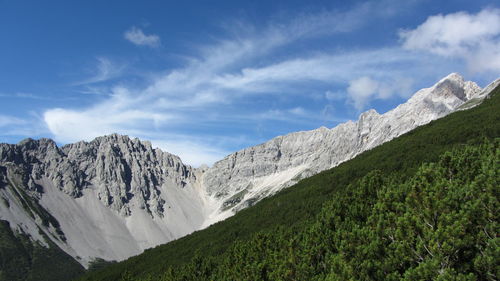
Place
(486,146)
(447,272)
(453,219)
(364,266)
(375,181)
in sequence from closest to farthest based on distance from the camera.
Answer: (447,272)
(453,219)
(364,266)
(486,146)
(375,181)

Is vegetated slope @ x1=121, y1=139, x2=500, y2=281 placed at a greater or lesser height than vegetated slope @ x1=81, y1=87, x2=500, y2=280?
lesser

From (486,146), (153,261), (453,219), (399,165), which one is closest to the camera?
(453,219)

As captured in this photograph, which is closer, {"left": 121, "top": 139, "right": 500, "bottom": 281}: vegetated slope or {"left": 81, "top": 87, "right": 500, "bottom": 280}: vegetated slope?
{"left": 121, "top": 139, "right": 500, "bottom": 281}: vegetated slope

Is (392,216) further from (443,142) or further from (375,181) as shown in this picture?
(443,142)

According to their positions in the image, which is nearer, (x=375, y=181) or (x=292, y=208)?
(x=375, y=181)

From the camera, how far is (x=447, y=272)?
23766 mm

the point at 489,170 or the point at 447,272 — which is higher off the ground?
the point at 489,170

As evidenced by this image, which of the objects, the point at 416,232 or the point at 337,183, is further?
the point at 337,183

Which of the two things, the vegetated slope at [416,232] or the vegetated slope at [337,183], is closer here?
the vegetated slope at [416,232]

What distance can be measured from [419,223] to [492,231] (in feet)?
15.4

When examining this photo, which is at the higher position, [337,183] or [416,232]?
[337,183]

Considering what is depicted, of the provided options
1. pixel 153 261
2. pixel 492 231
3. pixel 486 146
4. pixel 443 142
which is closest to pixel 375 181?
pixel 486 146

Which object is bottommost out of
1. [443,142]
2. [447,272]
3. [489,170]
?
[447,272]

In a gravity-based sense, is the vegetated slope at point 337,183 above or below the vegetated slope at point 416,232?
above
